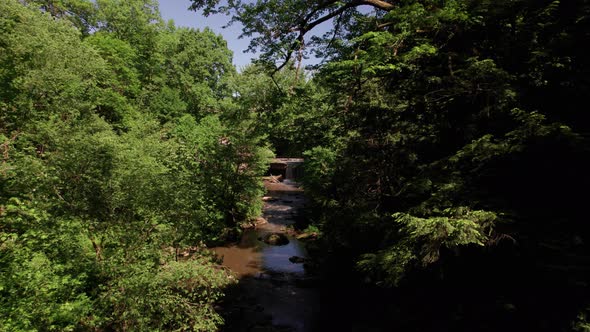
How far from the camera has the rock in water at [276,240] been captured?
2159 centimetres

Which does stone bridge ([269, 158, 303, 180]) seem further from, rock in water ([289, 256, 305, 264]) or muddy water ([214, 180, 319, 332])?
rock in water ([289, 256, 305, 264])

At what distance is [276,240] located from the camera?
21.7 m

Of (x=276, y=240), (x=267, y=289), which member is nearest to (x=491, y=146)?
(x=267, y=289)

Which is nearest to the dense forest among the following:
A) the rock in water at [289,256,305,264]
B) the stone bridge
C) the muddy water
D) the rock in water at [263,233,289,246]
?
the muddy water

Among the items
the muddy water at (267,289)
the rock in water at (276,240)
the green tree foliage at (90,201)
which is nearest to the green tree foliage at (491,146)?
the green tree foliage at (90,201)

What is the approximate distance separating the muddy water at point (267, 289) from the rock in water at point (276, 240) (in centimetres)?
38

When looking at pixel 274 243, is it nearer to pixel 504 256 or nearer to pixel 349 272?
pixel 349 272

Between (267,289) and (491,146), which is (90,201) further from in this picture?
(267,289)

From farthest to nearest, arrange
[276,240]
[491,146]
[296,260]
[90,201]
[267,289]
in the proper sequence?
1. [276,240]
2. [296,260]
3. [267,289]
4. [90,201]
5. [491,146]

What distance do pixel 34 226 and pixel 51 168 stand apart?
1.59 metres

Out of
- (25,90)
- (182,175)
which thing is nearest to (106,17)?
(25,90)

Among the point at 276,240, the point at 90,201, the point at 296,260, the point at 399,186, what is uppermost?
the point at 399,186

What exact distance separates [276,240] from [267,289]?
6422 millimetres

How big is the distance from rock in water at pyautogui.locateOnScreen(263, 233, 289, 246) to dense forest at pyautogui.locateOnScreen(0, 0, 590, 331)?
842 cm
